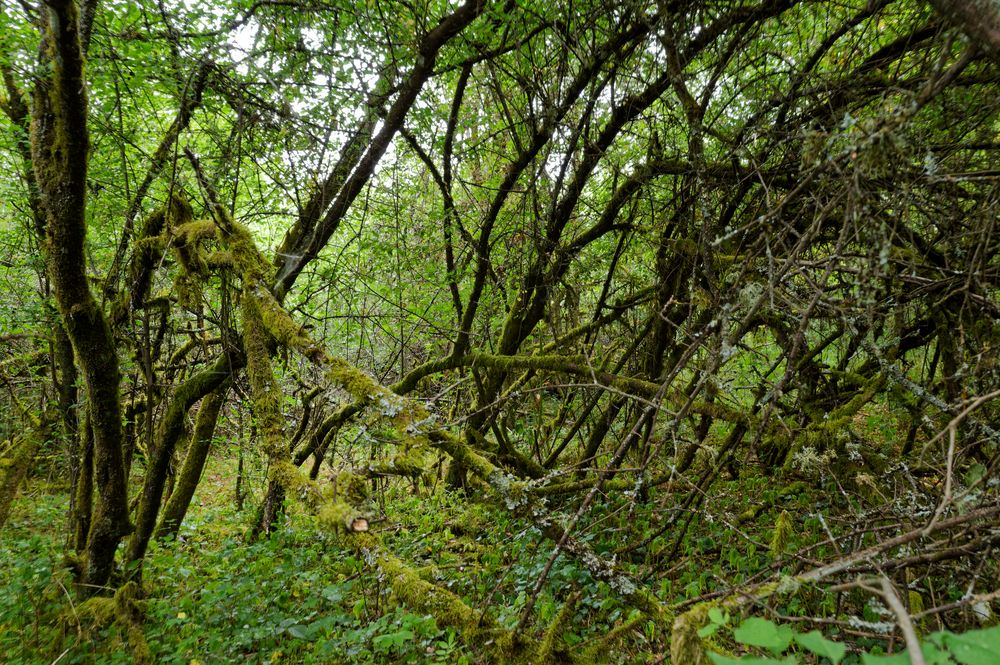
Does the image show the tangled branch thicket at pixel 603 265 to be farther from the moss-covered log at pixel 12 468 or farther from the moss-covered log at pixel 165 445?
the moss-covered log at pixel 12 468

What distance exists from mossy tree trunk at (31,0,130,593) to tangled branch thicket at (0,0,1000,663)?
2 cm

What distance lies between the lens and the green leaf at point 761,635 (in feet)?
2.95

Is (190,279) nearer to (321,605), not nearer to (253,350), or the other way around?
(253,350)

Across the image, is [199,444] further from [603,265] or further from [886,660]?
[886,660]

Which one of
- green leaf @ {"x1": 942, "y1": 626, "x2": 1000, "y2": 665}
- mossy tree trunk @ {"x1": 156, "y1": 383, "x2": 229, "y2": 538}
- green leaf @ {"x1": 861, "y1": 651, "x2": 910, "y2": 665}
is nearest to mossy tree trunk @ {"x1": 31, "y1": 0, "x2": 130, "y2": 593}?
mossy tree trunk @ {"x1": 156, "y1": 383, "x2": 229, "y2": 538}

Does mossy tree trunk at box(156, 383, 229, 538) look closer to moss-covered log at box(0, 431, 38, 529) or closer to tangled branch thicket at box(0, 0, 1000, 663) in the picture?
tangled branch thicket at box(0, 0, 1000, 663)

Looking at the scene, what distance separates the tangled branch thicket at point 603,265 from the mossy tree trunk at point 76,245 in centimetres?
2

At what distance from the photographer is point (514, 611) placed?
10.6 ft

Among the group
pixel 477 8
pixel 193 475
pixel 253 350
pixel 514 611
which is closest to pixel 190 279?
pixel 253 350

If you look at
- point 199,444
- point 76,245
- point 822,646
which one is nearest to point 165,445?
point 199,444

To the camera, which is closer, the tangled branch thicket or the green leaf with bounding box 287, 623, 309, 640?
the tangled branch thicket

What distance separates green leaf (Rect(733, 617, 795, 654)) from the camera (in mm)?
899

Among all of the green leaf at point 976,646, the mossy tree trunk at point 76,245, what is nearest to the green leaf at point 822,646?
the green leaf at point 976,646

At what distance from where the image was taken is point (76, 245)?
304 cm
